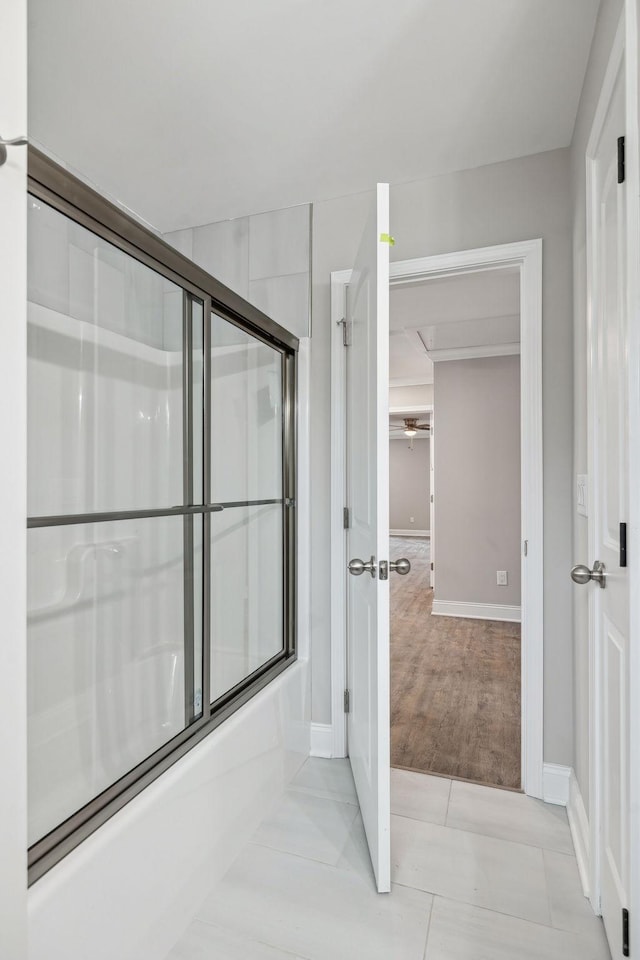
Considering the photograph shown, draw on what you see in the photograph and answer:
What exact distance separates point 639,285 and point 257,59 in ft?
4.36

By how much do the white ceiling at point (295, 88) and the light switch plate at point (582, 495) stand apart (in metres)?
1.22

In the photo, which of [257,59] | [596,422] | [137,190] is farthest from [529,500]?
[137,190]

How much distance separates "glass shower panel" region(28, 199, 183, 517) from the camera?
1.53 metres

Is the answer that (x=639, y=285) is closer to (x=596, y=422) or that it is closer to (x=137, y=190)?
(x=596, y=422)

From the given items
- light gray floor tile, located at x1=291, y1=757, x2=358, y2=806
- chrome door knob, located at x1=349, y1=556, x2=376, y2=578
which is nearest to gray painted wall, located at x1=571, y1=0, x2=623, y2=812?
chrome door knob, located at x1=349, y1=556, x2=376, y2=578

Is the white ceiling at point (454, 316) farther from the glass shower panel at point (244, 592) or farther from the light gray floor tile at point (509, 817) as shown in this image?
the light gray floor tile at point (509, 817)

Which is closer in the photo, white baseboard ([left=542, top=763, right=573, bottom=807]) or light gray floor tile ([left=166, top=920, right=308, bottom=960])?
light gray floor tile ([left=166, top=920, right=308, bottom=960])

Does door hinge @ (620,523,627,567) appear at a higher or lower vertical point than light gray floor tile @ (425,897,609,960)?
higher

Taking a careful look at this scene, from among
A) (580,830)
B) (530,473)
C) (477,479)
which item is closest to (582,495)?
(530,473)

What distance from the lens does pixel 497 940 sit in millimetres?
1418

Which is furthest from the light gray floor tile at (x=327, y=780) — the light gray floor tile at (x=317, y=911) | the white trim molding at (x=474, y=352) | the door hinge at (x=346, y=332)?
the white trim molding at (x=474, y=352)

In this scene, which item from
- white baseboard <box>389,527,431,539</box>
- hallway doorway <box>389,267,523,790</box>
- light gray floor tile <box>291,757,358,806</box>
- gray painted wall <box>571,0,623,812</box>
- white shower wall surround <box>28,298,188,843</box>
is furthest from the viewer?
white baseboard <box>389,527,431,539</box>

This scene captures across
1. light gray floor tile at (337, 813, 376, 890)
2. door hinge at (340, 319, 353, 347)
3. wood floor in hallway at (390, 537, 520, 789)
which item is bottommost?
wood floor in hallway at (390, 537, 520, 789)

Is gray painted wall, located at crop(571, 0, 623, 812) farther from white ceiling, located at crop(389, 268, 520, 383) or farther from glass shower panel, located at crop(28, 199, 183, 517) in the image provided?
glass shower panel, located at crop(28, 199, 183, 517)
